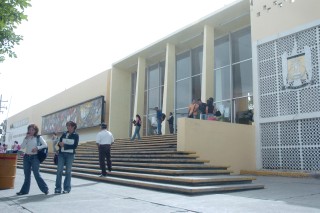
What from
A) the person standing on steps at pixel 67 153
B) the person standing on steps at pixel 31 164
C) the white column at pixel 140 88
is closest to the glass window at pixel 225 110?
the white column at pixel 140 88

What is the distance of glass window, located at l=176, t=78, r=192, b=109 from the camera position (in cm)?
1939

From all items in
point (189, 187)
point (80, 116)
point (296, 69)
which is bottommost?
point (189, 187)

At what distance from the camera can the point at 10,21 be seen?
8.60m

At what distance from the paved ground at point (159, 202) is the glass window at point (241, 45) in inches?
403

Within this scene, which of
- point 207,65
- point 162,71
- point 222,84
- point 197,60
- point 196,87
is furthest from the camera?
point 162,71

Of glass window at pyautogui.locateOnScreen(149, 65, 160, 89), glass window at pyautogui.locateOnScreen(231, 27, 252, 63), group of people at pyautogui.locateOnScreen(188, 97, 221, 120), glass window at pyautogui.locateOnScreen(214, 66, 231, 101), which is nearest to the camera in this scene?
group of people at pyautogui.locateOnScreen(188, 97, 221, 120)

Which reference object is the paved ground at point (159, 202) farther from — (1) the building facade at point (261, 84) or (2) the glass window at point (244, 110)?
→ (2) the glass window at point (244, 110)

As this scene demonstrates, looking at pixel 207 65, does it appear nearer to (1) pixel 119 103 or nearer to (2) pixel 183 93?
(2) pixel 183 93

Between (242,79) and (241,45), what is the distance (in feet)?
6.04

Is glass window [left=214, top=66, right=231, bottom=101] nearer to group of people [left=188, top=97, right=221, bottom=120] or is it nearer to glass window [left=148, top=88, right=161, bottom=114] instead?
group of people [left=188, top=97, right=221, bottom=120]

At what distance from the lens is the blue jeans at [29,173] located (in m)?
6.74

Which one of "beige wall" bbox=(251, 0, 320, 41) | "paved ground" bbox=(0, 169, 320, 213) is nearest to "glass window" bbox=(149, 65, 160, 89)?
"beige wall" bbox=(251, 0, 320, 41)

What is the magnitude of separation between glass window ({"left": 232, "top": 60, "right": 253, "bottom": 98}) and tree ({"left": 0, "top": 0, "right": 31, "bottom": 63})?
10455 millimetres

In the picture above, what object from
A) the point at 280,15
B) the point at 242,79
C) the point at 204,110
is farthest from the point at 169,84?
the point at 280,15
